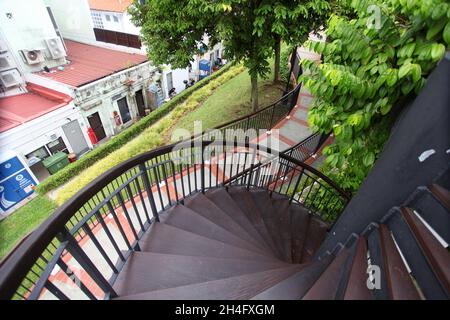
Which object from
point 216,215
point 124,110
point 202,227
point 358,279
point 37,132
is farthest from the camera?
point 124,110

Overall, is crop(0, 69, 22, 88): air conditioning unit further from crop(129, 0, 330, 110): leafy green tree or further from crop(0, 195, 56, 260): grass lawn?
crop(129, 0, 330, 110): leafy green tree

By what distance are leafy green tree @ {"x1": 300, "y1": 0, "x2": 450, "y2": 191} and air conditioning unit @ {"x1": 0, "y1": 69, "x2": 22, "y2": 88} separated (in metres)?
13.9

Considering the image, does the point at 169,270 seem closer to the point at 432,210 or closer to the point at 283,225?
the point at 432,210

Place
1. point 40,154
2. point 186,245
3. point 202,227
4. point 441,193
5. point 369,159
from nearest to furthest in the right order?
point 441,193, point 369,159, point 186,245, point 202,227, point 40,154

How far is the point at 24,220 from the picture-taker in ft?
27.3

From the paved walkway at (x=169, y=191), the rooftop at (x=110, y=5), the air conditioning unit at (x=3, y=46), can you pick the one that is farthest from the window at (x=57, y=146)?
the rooftop at (x=110, y=5)

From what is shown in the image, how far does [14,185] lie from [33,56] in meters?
6.53

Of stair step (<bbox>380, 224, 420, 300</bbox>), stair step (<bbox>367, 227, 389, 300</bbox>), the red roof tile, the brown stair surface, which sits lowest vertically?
the red roof tile

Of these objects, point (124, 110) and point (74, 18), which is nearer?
point (124, 110)

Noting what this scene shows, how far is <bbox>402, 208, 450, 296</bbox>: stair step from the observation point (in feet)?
4.00

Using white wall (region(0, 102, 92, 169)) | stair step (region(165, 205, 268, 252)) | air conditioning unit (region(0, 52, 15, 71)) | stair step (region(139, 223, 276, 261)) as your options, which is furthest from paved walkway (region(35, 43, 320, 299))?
air conditioning unit (region(0, 52, 15, 71))

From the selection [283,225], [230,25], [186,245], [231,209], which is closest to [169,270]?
[186,245]
